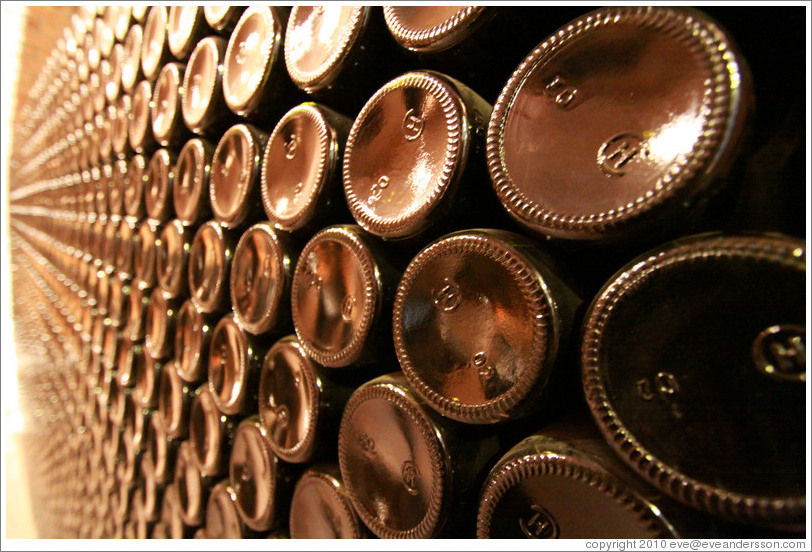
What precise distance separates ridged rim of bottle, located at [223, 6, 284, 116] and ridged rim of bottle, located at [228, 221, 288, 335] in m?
0.21

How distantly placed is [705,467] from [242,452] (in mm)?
827

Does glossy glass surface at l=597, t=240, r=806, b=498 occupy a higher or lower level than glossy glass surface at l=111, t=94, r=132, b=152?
lower

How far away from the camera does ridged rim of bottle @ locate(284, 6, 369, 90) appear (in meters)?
0.66

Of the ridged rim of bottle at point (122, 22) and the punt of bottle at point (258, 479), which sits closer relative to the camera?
the punt of bottle at point (258, 479)

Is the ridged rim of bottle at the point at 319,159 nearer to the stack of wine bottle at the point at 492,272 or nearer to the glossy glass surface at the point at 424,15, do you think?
the stack of wine bottle at the point at 492,272

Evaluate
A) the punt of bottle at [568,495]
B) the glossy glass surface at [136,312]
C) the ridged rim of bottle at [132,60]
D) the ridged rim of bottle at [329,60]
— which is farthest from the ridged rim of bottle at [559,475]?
the ridged rim of bottle at [132,60]

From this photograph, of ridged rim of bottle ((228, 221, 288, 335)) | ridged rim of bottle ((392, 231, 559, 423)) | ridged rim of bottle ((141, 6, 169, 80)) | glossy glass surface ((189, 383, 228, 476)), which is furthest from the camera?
ridged rim of bottle ((141, 6, 169, 80))

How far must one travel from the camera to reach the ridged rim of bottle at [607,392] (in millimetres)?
324

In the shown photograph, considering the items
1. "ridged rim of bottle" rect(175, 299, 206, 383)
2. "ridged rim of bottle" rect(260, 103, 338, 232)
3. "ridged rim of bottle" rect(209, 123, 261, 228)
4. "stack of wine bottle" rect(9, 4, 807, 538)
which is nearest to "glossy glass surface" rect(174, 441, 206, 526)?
"stack of wine bottle" rect(9, 4, 807, 538)

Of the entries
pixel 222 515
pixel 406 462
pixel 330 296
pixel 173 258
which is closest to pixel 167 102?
pixel 173 258

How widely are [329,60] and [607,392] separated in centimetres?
56

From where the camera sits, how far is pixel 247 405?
93 centimetres

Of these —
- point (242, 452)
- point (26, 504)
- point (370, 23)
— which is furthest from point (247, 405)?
point (26, 504)

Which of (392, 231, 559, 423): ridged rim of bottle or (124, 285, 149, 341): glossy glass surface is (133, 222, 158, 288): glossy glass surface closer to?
(124, 285, 149, 341): glossy glass surface
